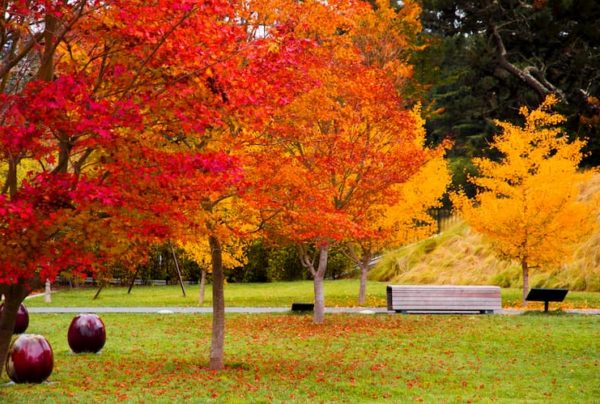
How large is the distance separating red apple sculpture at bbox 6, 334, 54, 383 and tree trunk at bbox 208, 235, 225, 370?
2742 millimetres

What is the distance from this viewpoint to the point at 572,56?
103ft

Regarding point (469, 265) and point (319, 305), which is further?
point (469, 265)

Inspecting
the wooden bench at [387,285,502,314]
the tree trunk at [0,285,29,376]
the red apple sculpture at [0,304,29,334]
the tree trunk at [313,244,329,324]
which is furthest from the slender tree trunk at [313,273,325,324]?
the tree trunk at [0,285,29,376]

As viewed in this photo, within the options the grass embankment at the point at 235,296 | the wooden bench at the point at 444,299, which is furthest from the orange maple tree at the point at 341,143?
the grass embankment at the point at 235,296

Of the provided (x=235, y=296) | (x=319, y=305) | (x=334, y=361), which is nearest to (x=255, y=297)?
(x=235, y=296)

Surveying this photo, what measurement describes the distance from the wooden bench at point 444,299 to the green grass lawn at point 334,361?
1.11 metres

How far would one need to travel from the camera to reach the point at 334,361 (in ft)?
45.6

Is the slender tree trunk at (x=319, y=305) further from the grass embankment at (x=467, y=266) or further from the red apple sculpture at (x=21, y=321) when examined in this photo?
the grass embankment at (x=467, y=266)

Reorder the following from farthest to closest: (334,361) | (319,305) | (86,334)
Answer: (319,305)
(86,334)
(334,361)

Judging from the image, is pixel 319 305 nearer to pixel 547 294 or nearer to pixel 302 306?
pixel 302 306

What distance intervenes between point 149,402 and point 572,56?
26.1 metres

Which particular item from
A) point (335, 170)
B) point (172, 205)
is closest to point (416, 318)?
point (335, 170)

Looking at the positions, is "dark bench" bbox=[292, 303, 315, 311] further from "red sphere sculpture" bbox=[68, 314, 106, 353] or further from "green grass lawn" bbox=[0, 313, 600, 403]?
"red sphere sculpture" bbox=[68, 314, 106, 353]

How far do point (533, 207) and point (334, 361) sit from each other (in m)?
12.0
